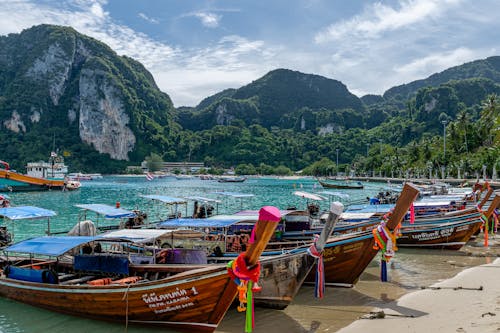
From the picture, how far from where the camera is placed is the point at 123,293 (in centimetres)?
988

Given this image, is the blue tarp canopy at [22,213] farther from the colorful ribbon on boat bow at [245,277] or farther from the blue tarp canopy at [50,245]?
the colorful ribbon on boat bow at [245,277]

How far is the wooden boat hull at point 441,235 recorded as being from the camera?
20.3 metres

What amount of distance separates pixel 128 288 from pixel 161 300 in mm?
852

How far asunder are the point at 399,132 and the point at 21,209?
200980 mm

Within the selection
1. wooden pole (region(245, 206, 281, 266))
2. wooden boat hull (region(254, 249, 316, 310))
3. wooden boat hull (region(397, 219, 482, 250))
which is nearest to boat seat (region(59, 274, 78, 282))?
wooden boat hull (region(254, 249, 316, 310))

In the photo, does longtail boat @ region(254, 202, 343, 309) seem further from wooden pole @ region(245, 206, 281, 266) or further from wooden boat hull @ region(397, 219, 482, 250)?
wooden boat hull @ region(397, 219, 482, 250)

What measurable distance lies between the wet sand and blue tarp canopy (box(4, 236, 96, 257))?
15.1 feet

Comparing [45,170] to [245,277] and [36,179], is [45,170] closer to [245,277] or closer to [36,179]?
[36,179]

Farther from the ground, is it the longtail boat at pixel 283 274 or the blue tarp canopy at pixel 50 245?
the blue tarp canopy at pixel 50 245

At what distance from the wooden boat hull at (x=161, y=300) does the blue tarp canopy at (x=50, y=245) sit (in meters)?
0.90

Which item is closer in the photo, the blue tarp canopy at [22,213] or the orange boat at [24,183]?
the blue tarp canopy at [22,213]

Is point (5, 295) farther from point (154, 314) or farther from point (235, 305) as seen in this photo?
point (235, 305)

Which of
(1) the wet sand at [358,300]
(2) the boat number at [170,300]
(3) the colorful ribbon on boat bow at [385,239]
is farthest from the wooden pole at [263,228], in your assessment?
(3) the colorful ribbon on boat bow at [385,239]

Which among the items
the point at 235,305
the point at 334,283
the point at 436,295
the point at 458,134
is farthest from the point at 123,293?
the point at 458,134
